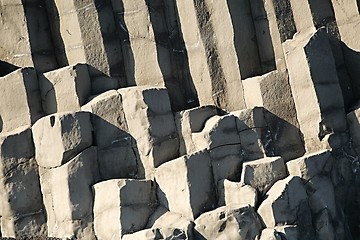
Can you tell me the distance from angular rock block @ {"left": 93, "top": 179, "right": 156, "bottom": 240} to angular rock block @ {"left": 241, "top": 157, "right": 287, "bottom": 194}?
963 millimetres

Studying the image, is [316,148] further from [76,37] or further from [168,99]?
[76,37]

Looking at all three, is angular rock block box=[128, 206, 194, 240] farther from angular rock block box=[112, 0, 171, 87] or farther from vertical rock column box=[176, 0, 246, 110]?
angular rock block box=[112, 0, 171, 87]

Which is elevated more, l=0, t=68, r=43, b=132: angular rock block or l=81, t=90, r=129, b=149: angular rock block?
l=0, t=68, r=43, b=132: angular rock block

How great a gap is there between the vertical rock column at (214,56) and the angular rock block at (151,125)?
524mm

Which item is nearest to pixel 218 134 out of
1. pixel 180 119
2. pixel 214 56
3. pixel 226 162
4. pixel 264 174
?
pixel 226 162

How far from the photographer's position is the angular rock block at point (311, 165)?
672 centimetres

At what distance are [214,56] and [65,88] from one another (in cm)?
163

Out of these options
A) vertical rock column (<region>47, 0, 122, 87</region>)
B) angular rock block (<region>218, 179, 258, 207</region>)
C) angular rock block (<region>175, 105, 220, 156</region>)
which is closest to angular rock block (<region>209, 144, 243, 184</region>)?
angular rock block (<region>218, 179, 258, 207</region>)

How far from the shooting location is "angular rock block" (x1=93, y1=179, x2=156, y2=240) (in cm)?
678

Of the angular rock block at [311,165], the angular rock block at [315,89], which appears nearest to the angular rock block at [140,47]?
the angular rock block at [315,89]

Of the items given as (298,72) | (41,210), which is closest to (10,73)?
(41,210)

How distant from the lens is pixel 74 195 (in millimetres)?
7055

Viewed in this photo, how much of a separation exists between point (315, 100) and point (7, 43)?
350cm

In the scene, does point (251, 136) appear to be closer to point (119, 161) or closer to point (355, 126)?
point (355, 126)
